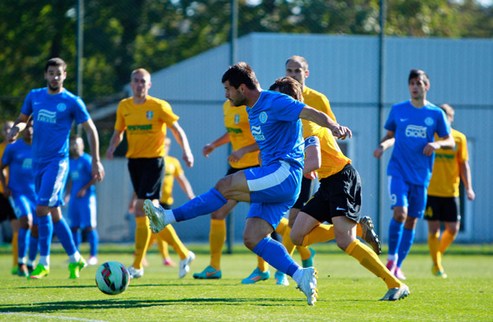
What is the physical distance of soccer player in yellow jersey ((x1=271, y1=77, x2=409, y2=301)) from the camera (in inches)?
324

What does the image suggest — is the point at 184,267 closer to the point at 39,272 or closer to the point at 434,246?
the point at 39,272

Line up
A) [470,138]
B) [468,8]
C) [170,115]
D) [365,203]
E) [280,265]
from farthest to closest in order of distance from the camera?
[468,8]
[470,138]
[365,203]
[170,115]
[280,265]

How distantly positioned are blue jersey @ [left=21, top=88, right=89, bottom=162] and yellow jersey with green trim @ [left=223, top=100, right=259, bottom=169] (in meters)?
1.64

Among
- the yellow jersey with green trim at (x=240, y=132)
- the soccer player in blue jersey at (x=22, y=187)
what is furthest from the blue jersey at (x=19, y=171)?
the yellow jersey with green trim at (x=240, y=132)

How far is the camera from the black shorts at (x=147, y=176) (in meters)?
11.2

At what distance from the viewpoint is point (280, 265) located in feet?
25.1

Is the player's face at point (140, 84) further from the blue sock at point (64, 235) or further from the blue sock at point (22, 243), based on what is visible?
the blue sock at point (22, 243)

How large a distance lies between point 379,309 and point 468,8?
36.7 m

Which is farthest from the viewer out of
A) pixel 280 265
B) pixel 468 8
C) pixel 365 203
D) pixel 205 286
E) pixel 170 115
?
pixel 468 8

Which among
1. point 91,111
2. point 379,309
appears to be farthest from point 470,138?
point 379,309

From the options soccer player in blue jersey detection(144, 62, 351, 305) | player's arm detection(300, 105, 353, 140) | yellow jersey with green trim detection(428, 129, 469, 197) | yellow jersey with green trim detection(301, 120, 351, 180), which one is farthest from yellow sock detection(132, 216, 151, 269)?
yellow jersey with green trim detection(428, 129, 469, 197)

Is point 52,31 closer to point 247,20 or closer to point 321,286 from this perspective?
point 247,20

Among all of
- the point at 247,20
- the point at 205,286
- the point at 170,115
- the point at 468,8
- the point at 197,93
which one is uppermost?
the point at 468,8

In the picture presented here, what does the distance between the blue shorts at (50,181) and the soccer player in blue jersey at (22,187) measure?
7.33ft
